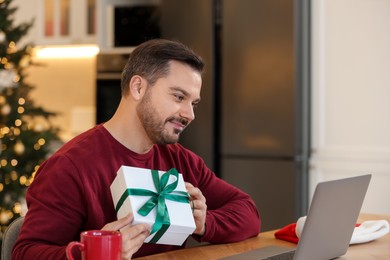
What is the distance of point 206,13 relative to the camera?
4320 mm

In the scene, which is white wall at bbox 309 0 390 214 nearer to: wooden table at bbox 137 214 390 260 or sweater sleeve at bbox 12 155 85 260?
wooden table at bbox 137 214 390 260

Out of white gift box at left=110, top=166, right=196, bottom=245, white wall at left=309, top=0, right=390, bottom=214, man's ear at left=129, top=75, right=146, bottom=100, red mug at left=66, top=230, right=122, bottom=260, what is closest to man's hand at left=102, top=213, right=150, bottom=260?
white gift box at left=110, top=166, right=196, bottom=245

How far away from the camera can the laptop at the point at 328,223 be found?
1.60 meters

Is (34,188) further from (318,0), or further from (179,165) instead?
(318,0)

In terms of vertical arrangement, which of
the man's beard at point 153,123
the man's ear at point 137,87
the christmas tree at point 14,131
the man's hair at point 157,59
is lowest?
the christmas tree at point 14,131

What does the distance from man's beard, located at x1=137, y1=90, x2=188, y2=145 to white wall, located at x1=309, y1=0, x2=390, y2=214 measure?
2.06m

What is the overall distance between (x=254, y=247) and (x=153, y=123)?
0.44 m

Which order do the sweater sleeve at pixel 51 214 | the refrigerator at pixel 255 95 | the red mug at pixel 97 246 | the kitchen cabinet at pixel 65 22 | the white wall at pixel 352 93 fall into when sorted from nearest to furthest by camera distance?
the red mug at pixel 97 246
the sweater sleeve at pixel 51 214
the white wall at pixel 352 93
the refrigerator at pixel 255 95
the kitchen cabinet at pixel 65 22

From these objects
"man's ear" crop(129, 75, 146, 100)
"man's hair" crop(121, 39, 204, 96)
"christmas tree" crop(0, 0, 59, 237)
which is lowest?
"christmas tree" crop(0, 0, 59, 237)

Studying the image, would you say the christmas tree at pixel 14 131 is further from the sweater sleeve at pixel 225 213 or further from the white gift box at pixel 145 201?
the white gift box at pixel 145 201

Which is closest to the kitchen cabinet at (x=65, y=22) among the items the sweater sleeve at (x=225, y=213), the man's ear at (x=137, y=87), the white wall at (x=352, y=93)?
the white wall at (x=352, y=93)

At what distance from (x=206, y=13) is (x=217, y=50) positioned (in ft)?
0.76

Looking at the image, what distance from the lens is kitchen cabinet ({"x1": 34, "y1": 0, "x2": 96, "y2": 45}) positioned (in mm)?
5777

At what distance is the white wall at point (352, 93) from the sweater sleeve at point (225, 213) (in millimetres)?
1748
